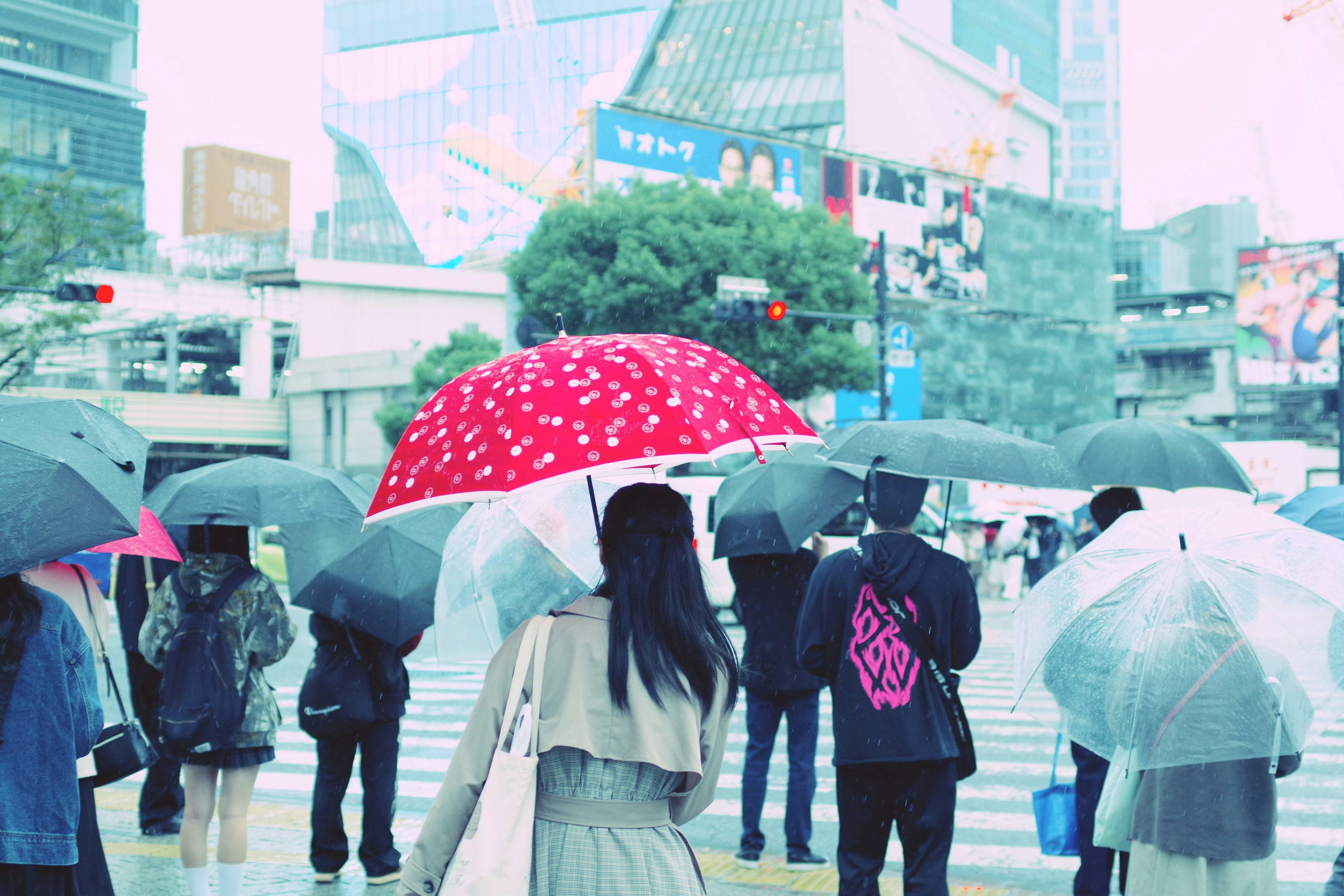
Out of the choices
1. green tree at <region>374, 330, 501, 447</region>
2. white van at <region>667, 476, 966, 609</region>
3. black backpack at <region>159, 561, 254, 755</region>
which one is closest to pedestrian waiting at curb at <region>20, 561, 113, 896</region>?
black backpack at <region>159, 561, 254, 755</region>

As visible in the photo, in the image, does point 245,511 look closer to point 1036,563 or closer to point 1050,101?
point 1036,563

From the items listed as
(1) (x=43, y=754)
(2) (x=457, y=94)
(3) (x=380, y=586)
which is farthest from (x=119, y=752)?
(2) (x=457, y=94)

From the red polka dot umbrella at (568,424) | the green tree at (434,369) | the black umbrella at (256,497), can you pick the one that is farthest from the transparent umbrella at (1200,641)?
the green tree at (434,369)

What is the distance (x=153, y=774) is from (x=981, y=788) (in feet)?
15.8

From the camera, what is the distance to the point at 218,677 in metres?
4.91

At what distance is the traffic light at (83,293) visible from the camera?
55.5 feet

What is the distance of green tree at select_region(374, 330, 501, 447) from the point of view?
41.3 m

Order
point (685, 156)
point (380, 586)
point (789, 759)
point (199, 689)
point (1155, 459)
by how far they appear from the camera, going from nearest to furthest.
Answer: point (199, 689)
point (380, 586)
point (1155, 459)
point (789, 759)
point (685, 156)

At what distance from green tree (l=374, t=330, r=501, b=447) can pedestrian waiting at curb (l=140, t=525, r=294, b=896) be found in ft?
116

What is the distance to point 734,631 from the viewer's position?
675 inches

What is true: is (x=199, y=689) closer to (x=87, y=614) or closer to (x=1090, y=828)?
(x=87, y=614)

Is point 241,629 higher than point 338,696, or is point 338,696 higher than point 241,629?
point 241,629

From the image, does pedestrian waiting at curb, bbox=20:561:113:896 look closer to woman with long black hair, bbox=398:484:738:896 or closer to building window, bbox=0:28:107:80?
woman with long black hair, bbox=398:484:738:896

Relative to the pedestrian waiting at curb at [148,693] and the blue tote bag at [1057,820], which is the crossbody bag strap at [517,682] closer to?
the blue tote bag at [1057,820]
